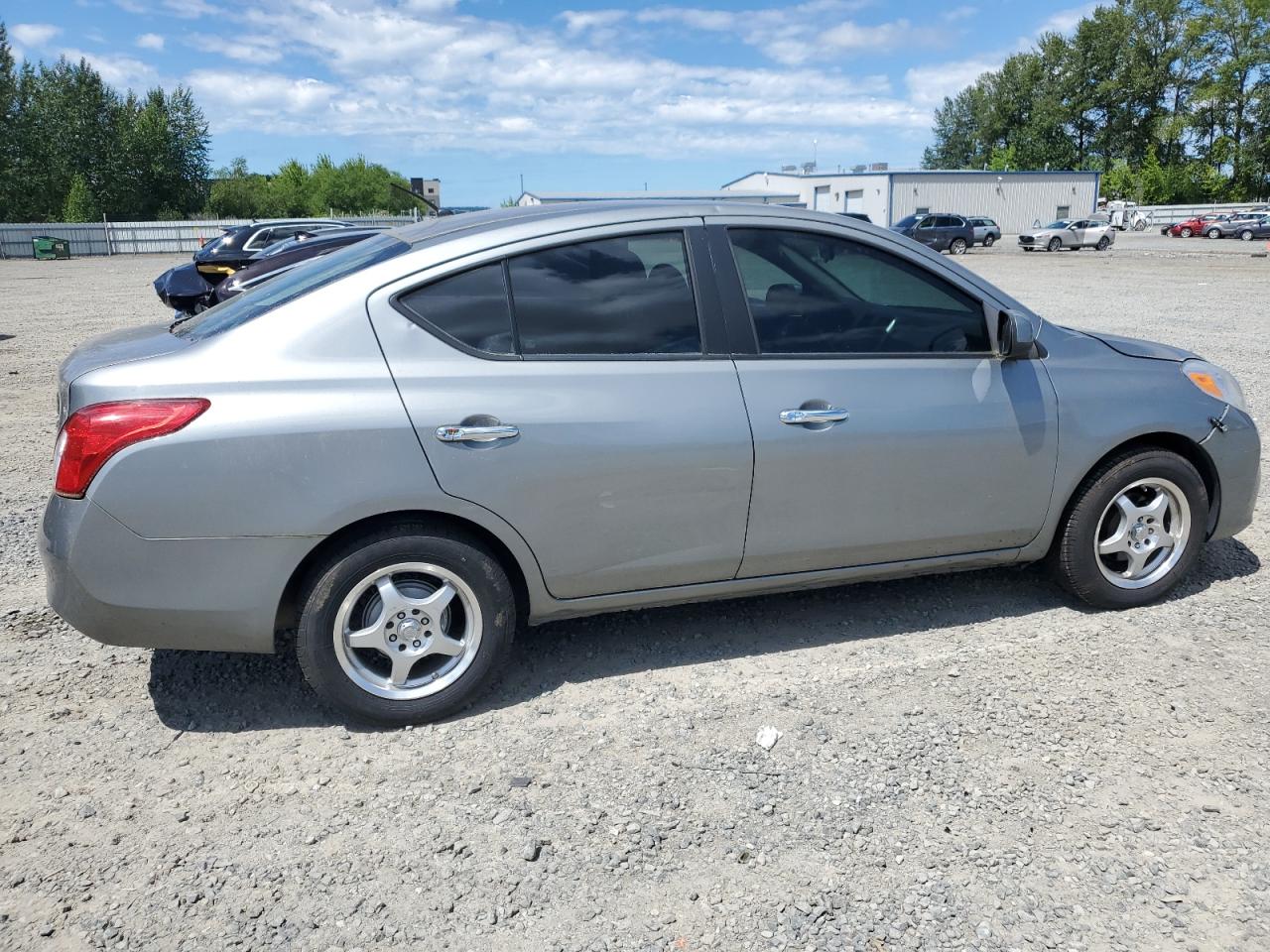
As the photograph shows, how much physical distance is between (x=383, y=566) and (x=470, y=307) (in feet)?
3.07

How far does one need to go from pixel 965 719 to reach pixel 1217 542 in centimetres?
263

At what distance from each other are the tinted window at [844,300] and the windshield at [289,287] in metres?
1.34

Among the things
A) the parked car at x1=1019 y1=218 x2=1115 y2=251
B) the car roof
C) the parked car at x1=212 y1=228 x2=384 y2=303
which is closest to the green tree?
the parked car at x1=1019 y1=218 x2=1115 y2=251

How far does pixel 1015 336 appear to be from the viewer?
3.85 metres

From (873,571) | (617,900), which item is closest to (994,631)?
(873,571)

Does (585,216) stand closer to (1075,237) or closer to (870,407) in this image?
(870,407)

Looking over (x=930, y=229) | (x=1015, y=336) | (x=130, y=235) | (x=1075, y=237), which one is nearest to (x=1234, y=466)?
(x=1015, y=336)

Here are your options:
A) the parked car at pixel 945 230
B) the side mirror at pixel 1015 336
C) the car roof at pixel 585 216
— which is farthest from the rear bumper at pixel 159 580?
the parked car at pixel 945 230

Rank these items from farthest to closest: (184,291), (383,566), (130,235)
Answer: (130,235)
(184,291)
(383,566)

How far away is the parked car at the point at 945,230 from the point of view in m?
43.1

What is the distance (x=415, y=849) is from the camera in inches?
112

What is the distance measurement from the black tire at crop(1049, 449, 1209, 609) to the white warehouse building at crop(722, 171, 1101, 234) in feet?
201

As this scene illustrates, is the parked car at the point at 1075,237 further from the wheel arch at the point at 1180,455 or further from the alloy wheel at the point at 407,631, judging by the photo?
the alloy wheel at the point at 407,631

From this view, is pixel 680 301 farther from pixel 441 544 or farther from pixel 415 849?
pixel 415 849
